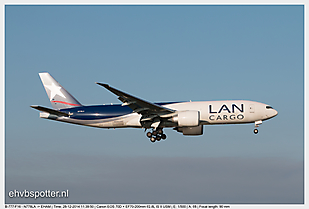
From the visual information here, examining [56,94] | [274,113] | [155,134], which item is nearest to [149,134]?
[155,134]

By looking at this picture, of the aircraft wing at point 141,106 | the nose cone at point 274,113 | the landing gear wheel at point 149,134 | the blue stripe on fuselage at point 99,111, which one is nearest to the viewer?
the aircraft wing at point 141,106

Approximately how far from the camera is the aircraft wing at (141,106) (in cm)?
4081

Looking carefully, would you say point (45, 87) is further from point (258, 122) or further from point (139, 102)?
point (258, 122)

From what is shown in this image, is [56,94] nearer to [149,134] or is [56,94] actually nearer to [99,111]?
[99,111]

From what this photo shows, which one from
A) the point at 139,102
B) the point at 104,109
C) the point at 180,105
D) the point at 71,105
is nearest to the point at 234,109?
the point at 180,105

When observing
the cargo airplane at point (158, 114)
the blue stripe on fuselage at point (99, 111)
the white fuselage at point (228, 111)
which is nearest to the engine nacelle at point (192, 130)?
the cargo airplane at point (158, 114)

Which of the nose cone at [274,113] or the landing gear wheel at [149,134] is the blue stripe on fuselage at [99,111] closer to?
the landing gear wheel at [149,134]

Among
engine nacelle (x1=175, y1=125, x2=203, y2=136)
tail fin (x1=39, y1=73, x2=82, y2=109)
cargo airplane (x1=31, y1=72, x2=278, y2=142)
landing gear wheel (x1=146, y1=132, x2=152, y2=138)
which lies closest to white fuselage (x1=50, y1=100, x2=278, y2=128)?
cargo airplane (x1=31, y1=72, x2=278, y2=142)

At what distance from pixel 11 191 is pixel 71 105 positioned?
47.2 ft

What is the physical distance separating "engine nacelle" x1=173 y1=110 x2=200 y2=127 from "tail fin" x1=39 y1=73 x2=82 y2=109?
1207 centimetres

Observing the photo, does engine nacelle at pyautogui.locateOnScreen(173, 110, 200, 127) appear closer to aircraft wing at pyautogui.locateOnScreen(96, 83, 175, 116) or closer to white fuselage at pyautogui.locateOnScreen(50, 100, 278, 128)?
white fuselage at pyautogui.locateOnScreen(50, 100, 278, 128)

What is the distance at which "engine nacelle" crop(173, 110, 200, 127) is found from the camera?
139 ft

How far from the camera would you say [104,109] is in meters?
45.4

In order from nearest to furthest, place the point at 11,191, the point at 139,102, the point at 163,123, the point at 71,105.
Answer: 1. the point at 11,191
2. the point at 139,102
3. the point at 163,123
4. the point at 71,105
